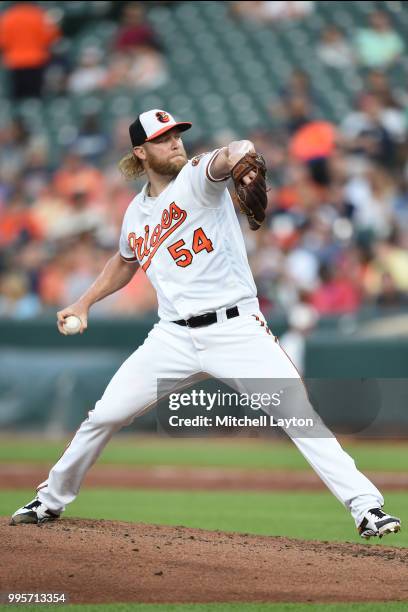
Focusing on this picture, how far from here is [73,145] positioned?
15023 millimetres

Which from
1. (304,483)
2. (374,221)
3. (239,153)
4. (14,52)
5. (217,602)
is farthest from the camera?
(14,52)

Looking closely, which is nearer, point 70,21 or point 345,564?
point 345,564

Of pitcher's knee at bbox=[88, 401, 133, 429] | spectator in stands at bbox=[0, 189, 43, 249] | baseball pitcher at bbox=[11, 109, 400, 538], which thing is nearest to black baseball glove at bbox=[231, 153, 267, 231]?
baseball pitcher at bbox=[11, 109, 400, 538]

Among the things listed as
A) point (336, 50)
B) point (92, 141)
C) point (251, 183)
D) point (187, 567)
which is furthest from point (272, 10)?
point (187, 567)

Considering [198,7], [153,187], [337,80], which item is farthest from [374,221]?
[153,187]

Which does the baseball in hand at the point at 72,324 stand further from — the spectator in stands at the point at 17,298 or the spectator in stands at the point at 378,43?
the spectator in stands at the point at 378,43

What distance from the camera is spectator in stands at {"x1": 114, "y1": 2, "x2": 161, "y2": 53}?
600 inches

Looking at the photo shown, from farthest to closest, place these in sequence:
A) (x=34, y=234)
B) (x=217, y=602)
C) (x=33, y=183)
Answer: (x=33, y=183) → (x=34, y=234) → (x=217, y=602)

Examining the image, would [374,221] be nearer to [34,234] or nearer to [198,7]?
[34,234]

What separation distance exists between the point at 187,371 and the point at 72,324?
2.25 ft

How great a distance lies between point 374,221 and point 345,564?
7507 mm

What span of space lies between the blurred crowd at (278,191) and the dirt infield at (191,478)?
8.02 feet

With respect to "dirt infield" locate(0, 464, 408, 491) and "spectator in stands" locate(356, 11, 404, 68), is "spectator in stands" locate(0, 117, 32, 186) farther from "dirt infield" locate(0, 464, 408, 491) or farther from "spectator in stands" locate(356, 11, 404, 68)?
"dirt infield" locate(0, 464, 408, 491)

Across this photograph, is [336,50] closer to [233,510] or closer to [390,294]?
[390,294]
